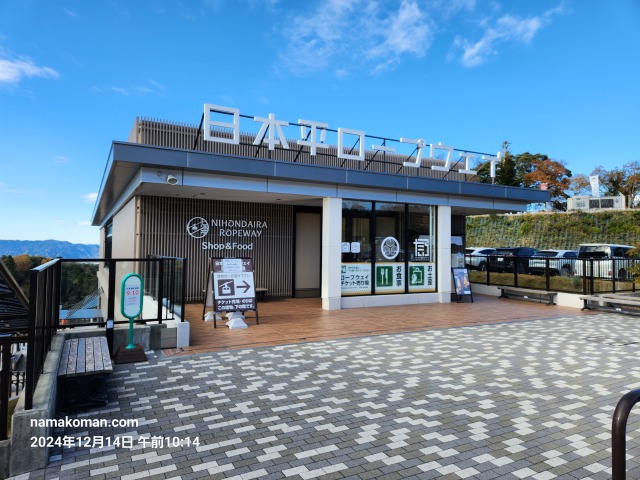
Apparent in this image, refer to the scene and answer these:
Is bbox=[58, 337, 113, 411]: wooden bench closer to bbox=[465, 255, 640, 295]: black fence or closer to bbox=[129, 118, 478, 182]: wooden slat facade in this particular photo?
bbox=[129, 118, 478, 182]: wooden slat facade

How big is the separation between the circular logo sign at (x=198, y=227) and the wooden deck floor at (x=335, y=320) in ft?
6.99

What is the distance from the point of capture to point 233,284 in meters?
9.05

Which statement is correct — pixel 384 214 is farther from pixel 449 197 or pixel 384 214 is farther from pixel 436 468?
pixel 436 468

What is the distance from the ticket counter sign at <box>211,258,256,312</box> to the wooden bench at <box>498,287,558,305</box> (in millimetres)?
9547

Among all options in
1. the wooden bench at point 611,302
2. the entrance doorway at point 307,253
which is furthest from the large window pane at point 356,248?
the wooden bench at point 611,302

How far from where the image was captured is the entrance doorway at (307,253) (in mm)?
14055

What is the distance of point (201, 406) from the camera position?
4.57 meters

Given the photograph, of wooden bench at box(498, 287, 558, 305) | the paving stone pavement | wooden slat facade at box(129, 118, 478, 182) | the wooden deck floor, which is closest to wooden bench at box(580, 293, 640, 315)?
the wooden deck floor

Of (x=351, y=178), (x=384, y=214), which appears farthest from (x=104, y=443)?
(x=384, y=214)

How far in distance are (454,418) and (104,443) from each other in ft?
11.1

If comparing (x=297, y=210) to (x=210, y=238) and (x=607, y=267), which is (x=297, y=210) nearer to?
(x=210, y=238)

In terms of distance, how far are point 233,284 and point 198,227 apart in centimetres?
404

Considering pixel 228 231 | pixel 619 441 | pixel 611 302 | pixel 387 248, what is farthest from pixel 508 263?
pixel 619 441

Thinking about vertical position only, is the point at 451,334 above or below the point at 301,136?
below
